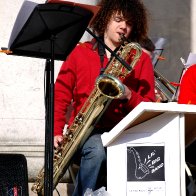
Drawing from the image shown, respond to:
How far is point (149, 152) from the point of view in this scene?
4895 millimetres

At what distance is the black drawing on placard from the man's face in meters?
1.24

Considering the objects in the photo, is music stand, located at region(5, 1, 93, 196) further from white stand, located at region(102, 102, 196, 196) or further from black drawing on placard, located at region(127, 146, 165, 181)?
black drawing on placard, located at region(127, 146, 165, 181)

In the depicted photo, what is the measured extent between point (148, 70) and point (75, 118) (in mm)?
629

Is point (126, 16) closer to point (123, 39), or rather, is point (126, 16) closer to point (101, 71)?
point (123, 39)

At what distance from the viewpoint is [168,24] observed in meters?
8.23

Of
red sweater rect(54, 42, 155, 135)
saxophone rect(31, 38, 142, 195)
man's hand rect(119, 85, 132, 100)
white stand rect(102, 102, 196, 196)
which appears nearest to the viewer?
white stand rect(102, 102, 196, 196)

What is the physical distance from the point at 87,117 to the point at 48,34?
802 mm

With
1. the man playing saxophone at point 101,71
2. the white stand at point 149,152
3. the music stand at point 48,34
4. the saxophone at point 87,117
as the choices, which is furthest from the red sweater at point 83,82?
the white stand at point 149,152

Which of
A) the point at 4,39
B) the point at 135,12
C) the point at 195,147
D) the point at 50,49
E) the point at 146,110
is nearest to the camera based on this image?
the point at 146,110

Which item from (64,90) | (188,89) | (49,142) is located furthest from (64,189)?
(49,142)

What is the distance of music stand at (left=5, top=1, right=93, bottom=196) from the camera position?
4.97 metres

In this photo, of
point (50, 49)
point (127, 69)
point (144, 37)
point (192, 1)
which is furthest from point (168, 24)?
point (50, 49)

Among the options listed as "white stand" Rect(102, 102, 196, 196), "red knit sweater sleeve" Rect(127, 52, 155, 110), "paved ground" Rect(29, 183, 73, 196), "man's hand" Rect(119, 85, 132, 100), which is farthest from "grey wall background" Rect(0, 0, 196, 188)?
"white stand" Rect(102, 102, 196, 196)

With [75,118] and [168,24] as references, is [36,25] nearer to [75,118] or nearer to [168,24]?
[75,118]
